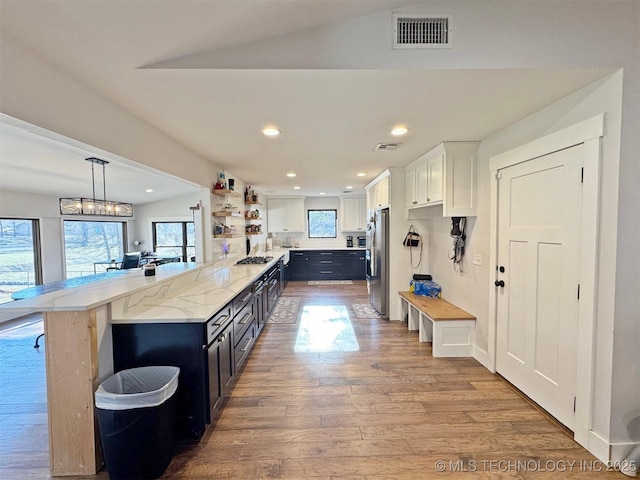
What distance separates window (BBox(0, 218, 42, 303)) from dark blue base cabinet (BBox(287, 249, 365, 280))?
5.03 metres

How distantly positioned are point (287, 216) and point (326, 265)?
5.74 feet

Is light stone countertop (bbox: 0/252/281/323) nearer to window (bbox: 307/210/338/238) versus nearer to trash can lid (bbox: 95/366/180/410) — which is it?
trash can lid (bbox: 95/366/180/410)

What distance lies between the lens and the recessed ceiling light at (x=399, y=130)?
95.4 inches

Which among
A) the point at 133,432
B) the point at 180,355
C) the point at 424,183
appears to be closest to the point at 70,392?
the point at 133,432

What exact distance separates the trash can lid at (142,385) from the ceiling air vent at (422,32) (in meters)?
2.38

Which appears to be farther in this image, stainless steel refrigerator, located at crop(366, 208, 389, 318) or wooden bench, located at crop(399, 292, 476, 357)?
stainless steel refrigerator, located at crop(366, 208, 389, 318)

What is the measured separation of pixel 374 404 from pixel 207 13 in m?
2.78

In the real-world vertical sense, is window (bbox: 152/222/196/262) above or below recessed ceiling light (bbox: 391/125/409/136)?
below

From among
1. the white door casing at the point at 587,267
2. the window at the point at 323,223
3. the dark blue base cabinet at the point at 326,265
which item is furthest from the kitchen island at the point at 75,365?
the window at the point at 323,223

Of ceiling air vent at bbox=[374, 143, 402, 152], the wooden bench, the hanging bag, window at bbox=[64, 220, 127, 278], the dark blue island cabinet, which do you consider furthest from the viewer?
window at bbox=[64, 220, 127, 278]

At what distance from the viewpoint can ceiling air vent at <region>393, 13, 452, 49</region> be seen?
4.89ft

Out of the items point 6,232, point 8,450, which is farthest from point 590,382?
point 6,232

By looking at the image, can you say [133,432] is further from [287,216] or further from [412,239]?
[287,216]

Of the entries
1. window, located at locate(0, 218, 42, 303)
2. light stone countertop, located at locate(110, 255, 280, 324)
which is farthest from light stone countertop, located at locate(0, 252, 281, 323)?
window, located at locate(0, 218, 42, 303)
